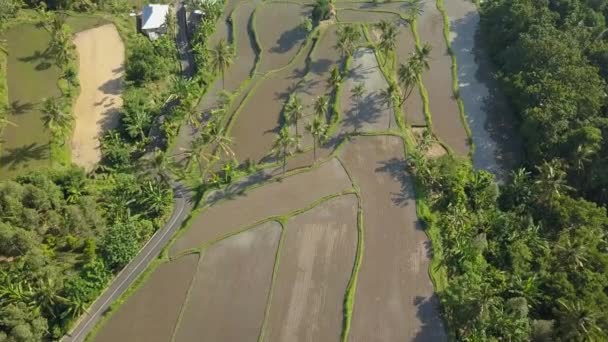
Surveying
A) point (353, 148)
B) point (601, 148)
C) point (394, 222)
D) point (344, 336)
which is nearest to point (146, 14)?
point (353, 148)

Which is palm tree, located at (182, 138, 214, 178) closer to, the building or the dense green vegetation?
the dense green vegetation

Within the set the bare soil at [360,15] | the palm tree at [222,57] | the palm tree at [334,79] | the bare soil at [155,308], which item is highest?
the bare soil at [360,15]

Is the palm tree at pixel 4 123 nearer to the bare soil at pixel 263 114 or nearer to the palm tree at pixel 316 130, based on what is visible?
the bare soil at pixel 263 114

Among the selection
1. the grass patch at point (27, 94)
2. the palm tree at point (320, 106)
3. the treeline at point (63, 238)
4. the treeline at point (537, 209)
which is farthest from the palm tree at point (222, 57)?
the treeline at point (537, 209)

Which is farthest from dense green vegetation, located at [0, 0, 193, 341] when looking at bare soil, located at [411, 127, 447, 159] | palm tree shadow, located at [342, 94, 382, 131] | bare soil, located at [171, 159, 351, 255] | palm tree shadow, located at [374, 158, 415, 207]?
bare soil, located at [411, 127, 447, 159]

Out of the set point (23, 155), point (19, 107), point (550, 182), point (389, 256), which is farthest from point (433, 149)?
point (19, 107)

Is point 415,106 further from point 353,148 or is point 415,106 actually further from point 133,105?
point 133,105
